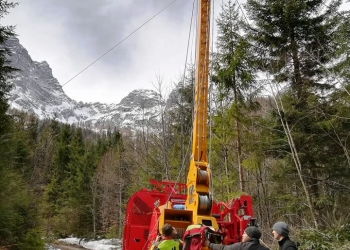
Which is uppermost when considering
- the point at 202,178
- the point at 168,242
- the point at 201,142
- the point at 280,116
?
the point at 280,116

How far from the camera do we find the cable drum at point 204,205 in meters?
7.98

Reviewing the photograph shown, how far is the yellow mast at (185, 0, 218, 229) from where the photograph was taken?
8008mm

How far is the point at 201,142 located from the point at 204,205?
1786 mm

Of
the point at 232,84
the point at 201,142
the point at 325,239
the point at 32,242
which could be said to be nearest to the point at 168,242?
the point at 201,142

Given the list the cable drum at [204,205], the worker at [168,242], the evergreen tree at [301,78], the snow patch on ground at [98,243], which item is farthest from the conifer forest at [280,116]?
the snow patch on ground at [98,243]

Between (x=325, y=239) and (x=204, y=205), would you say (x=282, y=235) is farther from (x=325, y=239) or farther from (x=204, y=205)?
(x=325, y=239)

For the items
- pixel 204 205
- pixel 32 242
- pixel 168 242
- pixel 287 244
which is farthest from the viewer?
pixel 32 242

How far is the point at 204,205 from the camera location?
26.2ft

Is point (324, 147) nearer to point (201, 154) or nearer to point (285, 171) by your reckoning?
point (285, 171)

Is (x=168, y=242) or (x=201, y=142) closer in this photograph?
(x=168, y=242)

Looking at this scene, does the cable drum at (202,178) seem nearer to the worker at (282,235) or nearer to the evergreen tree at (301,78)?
the worker at (282,235)

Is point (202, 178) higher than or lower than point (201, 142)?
lower

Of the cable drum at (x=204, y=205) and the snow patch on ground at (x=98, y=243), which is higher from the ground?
the cable drum at (x=204, y=205)

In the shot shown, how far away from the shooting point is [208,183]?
837 centimetres
